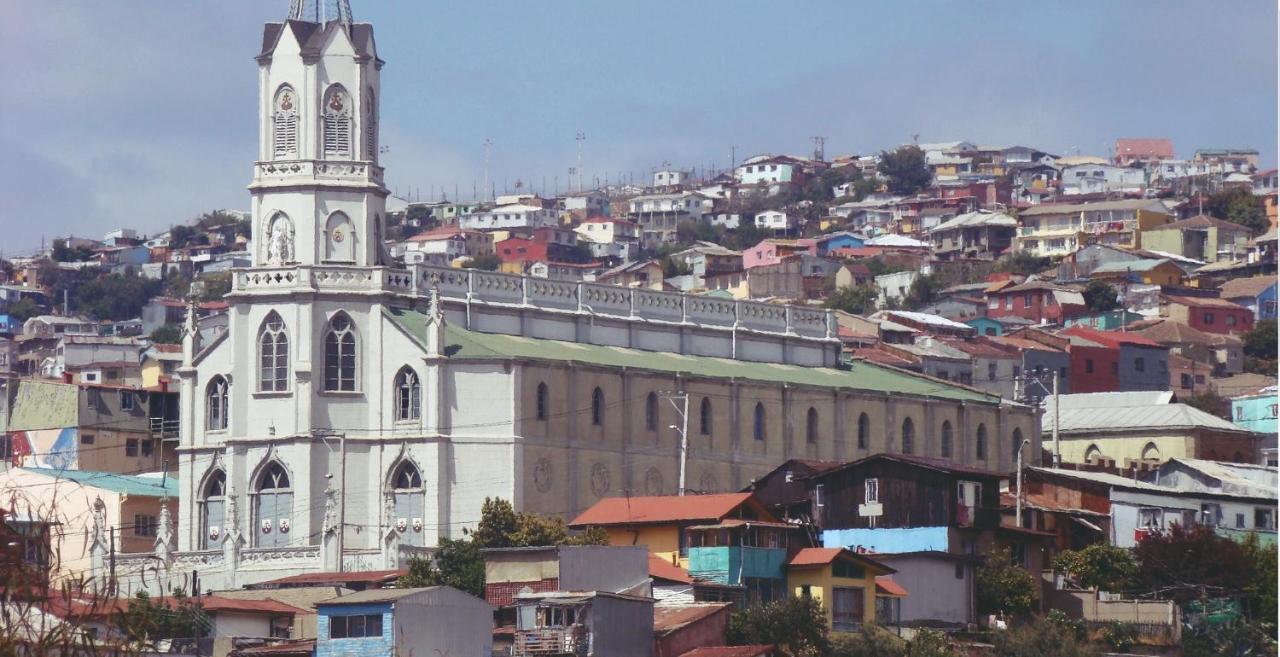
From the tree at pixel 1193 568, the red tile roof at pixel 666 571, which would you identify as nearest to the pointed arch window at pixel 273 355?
the red tile roof at pixel 666 571

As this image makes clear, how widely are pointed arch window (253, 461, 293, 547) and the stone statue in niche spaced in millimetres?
6458

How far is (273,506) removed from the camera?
8994 centimetres

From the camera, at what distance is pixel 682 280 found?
193375 millimetres

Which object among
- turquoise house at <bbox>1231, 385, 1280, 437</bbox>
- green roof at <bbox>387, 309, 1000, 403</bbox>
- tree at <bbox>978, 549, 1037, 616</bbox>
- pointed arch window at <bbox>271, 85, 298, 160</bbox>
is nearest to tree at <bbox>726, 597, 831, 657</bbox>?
tree at <bbox>978, 549, 1037, 616</bbox>

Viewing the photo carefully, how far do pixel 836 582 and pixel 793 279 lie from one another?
349ft

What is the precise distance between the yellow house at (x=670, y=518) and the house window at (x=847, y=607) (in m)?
3.52

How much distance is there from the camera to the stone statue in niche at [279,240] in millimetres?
92938

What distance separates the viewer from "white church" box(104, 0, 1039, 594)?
88750 mm

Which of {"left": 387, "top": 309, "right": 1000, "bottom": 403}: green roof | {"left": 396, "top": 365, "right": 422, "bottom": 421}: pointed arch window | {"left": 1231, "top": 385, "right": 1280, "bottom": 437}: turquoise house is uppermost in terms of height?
{"left": 387, "top": 309, "right": 1000, "bottom": 403}: green roof

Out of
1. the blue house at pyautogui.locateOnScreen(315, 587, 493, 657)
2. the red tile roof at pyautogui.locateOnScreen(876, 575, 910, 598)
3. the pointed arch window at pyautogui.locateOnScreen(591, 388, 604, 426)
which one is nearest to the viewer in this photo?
the blue house at pyautogui.locateOnScreen(315, 587, 493, 657)

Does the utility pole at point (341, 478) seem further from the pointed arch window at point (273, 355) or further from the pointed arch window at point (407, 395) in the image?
the pointed arch window at point (273, 355)

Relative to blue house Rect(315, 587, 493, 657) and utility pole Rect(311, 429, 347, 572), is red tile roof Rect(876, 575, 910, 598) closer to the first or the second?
blue house Rect(315, 587, 493, 657)

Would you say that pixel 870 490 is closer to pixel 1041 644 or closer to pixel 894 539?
pixel 894 539

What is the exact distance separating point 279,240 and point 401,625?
2750 centimetres
